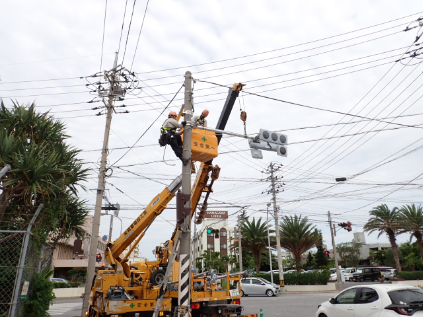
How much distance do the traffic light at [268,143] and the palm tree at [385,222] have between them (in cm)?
3284

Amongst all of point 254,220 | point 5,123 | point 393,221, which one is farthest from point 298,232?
point 5,123

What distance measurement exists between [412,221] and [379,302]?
32247 millimetres

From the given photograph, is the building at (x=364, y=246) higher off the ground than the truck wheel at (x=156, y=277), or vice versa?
the building at (x=364, y=246)

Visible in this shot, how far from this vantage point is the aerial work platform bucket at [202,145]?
905 cm

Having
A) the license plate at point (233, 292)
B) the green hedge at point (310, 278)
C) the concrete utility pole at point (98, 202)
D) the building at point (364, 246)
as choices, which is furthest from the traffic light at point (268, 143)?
the building at point (364, 246)

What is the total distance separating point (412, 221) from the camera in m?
34.5

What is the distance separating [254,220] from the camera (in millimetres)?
37812

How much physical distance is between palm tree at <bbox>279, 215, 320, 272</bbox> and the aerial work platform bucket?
26712mm

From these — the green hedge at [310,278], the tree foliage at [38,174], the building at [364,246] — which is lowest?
the green hedge at [310,278]

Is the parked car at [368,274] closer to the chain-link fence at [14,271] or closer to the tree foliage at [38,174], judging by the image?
the tree foliage at [38,174]

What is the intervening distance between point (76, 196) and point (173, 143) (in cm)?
435

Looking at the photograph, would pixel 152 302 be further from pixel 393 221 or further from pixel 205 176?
pixel 393 221

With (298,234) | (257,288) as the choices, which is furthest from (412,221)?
(257,288)

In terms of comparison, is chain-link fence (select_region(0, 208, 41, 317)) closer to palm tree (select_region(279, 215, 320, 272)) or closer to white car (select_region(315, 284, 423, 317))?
white car (select_region(315, 284, 423, 317))
